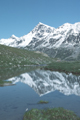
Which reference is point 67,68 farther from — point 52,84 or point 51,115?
point 51,115

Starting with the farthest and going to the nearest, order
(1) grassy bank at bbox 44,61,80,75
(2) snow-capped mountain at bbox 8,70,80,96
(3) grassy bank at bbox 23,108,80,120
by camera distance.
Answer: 1. (1) grassy bank at bbox 44,61,80,75
2. (2) snow-capped mountain at bbox 8,70,80,96
3. (3) grassy bank at bbox 23,108,80,120

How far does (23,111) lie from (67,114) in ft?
20.1

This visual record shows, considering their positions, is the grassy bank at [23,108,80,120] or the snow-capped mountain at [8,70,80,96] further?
the snow-capped mountain at [8,70,80,96]

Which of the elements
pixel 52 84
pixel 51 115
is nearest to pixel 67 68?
pixel 52 84

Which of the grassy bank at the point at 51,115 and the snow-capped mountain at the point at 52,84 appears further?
the snow-capped mountain at the point at 52,84

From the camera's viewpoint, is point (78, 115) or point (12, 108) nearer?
point (78, 115)

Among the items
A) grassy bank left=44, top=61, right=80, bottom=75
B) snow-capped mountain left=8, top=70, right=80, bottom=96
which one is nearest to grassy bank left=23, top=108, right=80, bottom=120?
snow-capped mountain left=8, top=70, right=80, bottom=96

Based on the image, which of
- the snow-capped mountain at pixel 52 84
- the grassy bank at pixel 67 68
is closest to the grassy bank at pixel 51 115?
the snow-capped mountain at pixel 52 84

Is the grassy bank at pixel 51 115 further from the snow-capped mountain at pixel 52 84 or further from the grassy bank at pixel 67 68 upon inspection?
the grassy bank at pixel 67 68

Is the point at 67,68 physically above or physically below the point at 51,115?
above

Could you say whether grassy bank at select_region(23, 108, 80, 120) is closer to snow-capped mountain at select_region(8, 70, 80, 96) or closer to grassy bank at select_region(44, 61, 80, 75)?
snow-capped mountain at select_region(8, 70, 80, 96)

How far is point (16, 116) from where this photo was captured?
1802 centimetres

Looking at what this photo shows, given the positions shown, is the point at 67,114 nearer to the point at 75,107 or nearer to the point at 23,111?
the point at 75,107

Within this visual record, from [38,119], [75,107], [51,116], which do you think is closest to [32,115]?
[38,119]
